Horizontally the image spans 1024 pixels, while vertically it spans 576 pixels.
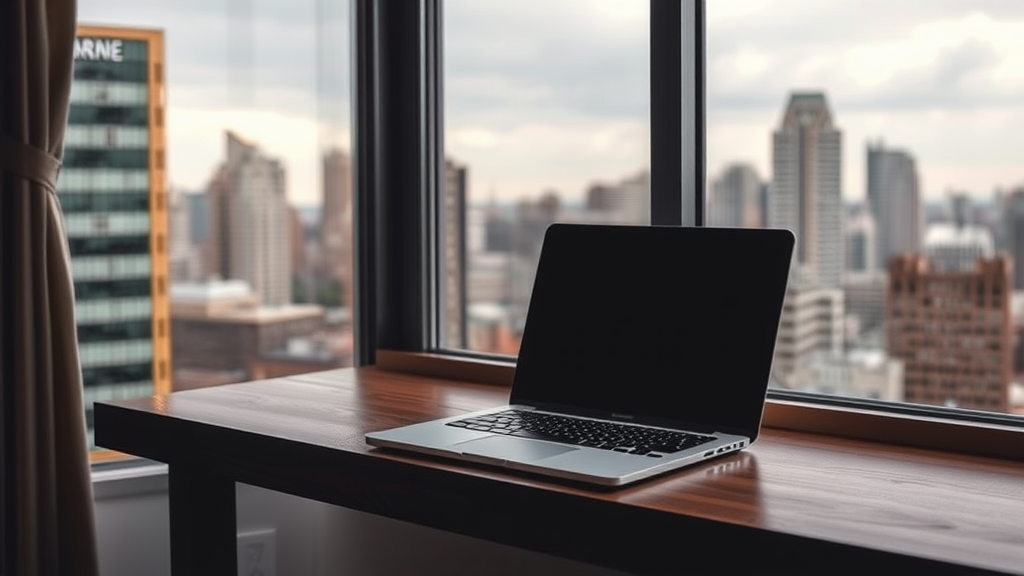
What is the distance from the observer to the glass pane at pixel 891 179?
271 cm

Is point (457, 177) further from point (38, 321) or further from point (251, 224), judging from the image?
point (38, 321)

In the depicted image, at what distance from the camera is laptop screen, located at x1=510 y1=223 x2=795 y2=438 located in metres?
1.54

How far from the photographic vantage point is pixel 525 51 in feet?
8.59

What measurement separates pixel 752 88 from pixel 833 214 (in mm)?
557

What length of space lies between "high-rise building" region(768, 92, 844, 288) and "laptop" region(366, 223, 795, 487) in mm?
910

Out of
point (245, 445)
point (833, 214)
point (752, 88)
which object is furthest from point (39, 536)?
point (752, 88)

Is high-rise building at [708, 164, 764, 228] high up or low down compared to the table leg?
up

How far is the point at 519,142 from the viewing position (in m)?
2.77

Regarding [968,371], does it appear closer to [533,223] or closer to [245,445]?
[533,223]

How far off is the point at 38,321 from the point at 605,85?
1355mm

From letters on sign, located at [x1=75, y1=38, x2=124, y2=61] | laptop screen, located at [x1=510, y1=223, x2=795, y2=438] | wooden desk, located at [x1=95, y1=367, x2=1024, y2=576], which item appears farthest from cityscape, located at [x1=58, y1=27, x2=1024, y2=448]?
wooden desk, located at [x1=95, y1=367, x2=1024, y2=576]

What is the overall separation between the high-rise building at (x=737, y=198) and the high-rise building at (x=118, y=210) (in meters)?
1.16

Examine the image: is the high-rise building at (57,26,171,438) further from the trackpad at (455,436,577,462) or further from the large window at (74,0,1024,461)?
the trackpad at (455,436,577,462)

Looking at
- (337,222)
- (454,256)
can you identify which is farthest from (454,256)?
(337,222)
